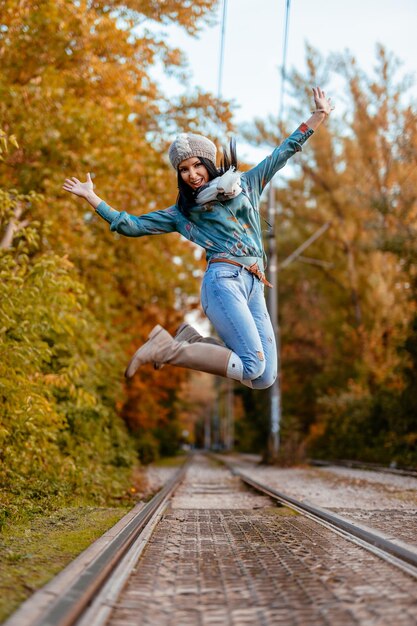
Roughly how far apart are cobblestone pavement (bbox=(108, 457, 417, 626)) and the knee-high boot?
3.90 ft

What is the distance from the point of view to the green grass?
11.3 feet

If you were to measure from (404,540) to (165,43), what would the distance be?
12053 mm

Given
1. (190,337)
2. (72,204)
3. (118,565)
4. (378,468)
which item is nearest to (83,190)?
(190,337)

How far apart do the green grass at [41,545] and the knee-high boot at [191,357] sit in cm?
125

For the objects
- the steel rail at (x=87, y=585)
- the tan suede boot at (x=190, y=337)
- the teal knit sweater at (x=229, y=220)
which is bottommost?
the steel rail at (x=87, y=585)

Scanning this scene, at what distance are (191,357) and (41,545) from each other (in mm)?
1666

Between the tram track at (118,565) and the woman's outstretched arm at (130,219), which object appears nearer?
the tram track at (118,565)

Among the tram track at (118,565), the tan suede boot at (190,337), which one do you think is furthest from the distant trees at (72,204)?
the tan suede boot at (190,337)

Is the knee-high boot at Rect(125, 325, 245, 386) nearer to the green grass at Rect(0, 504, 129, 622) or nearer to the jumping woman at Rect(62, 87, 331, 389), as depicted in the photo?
the jumping woman at Rect(62, 87, 331, 389)

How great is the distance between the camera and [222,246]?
16.6ft

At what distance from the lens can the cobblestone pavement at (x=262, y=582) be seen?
3014 mm

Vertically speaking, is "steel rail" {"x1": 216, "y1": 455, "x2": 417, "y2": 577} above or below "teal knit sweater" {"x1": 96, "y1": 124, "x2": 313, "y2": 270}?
below

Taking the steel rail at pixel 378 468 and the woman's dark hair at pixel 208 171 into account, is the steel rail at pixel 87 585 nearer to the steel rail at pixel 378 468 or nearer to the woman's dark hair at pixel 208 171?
the woman's dark hair at pixel 208 171

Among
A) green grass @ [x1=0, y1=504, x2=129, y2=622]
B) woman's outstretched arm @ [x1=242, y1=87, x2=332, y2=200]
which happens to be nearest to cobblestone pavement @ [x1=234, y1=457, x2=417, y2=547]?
green grass @ [x1=0, y1=504, x2=129, y2=622]
